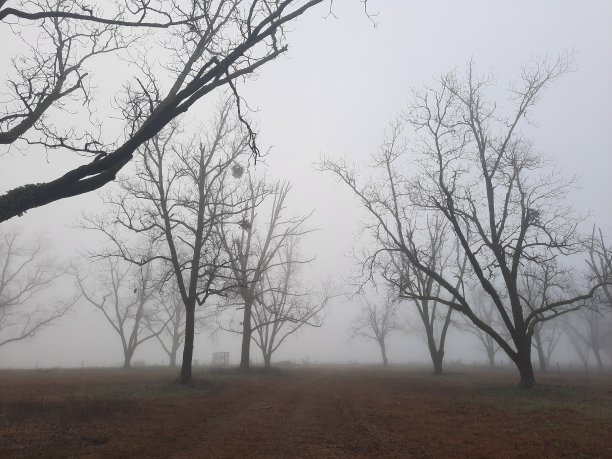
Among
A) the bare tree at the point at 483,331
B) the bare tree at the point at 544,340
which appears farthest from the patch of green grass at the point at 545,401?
the bare tree at the point at 483,331

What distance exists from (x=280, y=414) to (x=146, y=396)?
17.3 ft

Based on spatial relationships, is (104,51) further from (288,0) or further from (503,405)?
(503,405)

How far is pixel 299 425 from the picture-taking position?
908 centimetres

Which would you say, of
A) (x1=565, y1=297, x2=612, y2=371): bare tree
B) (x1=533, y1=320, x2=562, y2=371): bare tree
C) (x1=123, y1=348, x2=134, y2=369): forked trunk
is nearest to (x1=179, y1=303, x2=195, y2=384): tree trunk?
(x1=123, y1=348, x2=134, y2=369): forked trunk

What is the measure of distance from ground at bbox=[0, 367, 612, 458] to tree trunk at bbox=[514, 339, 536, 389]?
8.20 feet

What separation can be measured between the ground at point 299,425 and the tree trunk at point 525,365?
2.50 m

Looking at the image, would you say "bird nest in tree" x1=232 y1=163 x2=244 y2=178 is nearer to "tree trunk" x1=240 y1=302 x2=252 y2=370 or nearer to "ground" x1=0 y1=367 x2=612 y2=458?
"ground" x1=0 y1=367 x2=612 y2=458

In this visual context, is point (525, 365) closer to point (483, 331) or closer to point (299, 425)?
point (299, 425)

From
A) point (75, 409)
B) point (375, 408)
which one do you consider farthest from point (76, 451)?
point (375, 408)

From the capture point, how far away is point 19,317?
42.7 metres

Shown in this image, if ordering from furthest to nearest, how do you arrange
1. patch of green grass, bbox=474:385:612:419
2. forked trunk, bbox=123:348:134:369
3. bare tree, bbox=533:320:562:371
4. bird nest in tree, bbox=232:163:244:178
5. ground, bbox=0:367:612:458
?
bare tree, bbox=533:320:562:371 → forked trunk, bbox=123:348:134:369 → bird nest in tree, bbox=232:163:244:178 → patch of green grass, bbox=474:385:612:419 → ground, bbox=0:367:612:458

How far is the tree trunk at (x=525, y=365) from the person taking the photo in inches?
656

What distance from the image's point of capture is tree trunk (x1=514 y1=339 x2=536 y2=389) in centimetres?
1667

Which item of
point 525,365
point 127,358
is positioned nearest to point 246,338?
point 525,365
